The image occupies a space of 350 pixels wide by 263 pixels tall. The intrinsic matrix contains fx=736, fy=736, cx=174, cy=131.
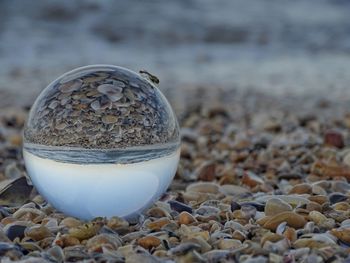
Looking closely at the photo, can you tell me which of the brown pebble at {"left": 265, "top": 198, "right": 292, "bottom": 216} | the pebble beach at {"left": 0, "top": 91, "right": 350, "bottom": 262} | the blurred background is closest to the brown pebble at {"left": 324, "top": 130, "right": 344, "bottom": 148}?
the pebble beach at {"left": 0, "top": 91, "right": 350, "bottom": 262}

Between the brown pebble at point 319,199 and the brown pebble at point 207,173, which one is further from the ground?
the brown pebble at point 319,199

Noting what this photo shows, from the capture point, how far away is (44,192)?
106 inches

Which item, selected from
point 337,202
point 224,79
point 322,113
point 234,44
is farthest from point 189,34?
point 337,202

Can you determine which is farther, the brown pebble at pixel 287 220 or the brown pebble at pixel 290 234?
the brown pebble at pixel 287 220

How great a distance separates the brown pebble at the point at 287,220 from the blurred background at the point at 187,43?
5290 millimetres

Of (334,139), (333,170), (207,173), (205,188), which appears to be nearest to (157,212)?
(205,188)

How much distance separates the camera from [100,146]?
8.48 feet

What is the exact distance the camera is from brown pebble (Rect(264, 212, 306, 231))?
105 inches

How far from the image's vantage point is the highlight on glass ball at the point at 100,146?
2.57 metres

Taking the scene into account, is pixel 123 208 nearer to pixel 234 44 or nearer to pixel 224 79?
pixel 224 79

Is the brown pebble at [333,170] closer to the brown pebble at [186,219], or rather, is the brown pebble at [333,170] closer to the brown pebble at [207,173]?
the brown pebble at [207,173]

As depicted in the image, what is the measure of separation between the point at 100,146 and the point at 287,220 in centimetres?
73

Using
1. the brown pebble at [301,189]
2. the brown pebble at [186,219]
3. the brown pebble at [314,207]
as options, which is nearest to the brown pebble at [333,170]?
the brown pebble at [301,189]

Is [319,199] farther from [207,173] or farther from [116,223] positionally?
[207,173]
